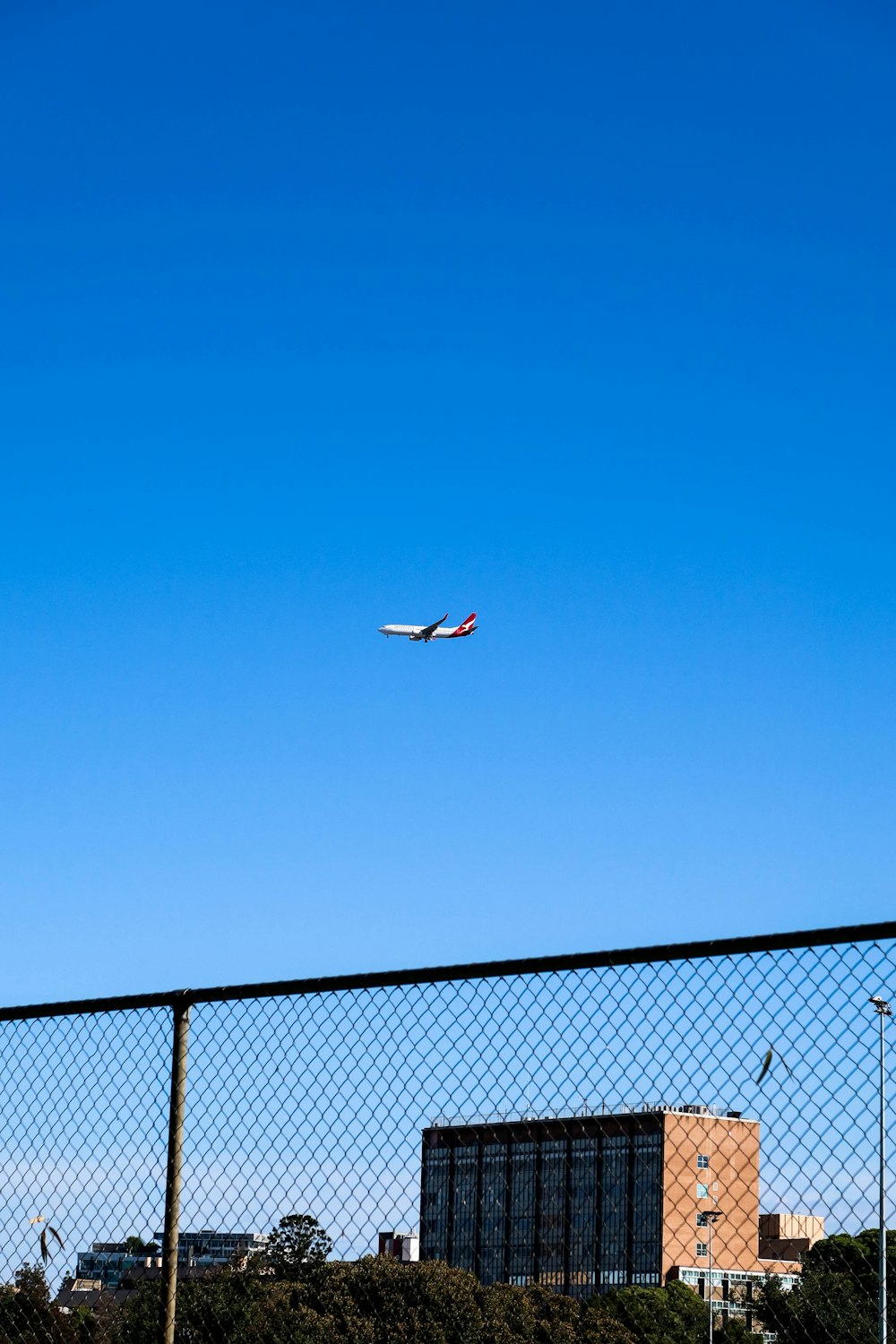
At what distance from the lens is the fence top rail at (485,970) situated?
420 centimetres

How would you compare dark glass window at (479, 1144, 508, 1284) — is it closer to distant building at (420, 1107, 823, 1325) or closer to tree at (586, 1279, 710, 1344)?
distant building at (420, 1107, 823, 1325)

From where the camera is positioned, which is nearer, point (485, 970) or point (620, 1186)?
point (485, 970)

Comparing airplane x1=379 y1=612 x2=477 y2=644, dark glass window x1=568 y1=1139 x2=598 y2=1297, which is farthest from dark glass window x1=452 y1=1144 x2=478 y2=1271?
airplane x1=379 y1=612 x2=477 y2=644

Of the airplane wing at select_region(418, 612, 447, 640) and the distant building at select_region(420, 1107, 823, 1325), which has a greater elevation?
the airplane wing at select_region(418, 612, 447, 640)

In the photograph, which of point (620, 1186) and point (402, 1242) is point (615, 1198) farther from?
point (402, 1242)

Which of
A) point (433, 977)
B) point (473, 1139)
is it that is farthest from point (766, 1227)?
point (433, 977)

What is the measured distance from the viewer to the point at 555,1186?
5.81 m

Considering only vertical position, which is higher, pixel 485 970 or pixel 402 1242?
pixel 485 970

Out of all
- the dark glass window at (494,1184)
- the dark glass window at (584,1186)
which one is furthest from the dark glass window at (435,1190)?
the dark glass window at (584,1186)

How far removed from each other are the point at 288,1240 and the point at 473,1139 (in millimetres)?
2681

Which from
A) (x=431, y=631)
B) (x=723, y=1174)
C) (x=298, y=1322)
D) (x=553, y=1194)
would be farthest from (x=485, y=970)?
(x=431, y=631)

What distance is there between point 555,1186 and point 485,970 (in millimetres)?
1469

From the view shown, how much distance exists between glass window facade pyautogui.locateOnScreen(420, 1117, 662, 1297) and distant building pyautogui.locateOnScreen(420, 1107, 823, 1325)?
0.01 m

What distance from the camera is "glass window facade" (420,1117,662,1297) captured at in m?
5.36
